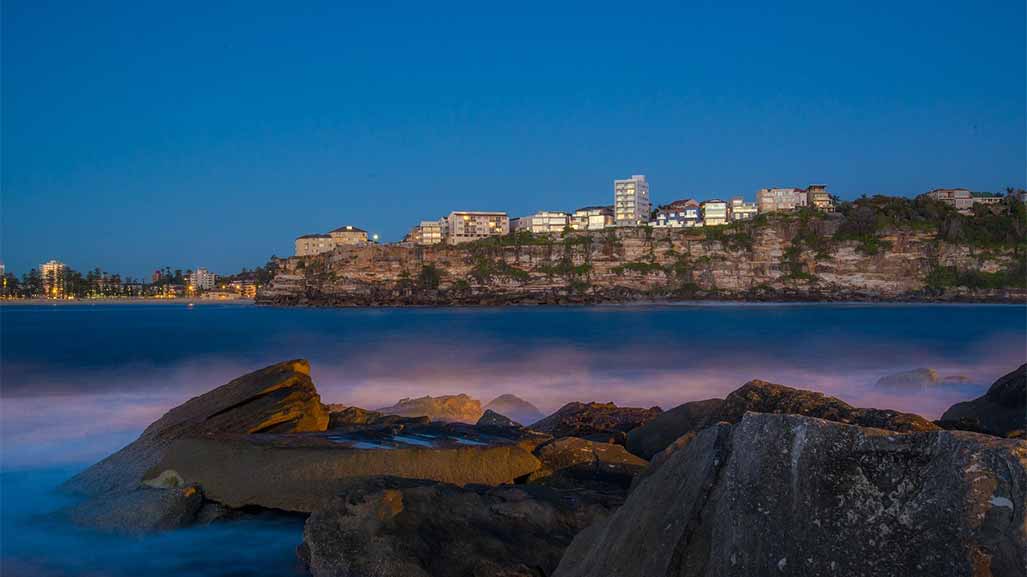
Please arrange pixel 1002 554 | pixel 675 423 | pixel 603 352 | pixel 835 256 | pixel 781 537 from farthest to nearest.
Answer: pixel 835 256 < pixel 603 352 < pixel 675 423 < pixel 781 537 < pixel 1002 554

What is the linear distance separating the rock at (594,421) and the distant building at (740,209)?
150 m

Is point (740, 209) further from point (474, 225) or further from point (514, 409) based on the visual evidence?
point (514, 409)

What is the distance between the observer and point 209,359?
101 feet

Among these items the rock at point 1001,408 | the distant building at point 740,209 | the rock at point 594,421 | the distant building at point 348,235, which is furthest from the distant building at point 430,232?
the rock at point 1001,408

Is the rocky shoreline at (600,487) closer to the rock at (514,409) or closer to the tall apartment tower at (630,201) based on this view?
the rock at (514,409)

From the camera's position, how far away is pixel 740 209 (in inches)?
6181

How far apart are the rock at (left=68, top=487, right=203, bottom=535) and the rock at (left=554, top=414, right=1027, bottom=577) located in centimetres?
582

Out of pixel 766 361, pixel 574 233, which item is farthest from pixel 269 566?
pixel 574 233

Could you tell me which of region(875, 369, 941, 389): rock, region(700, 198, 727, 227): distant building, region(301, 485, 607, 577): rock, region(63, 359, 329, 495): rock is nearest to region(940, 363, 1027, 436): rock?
region(301, 485, 607, 577): rock

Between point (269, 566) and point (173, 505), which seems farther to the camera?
point (173, 505)

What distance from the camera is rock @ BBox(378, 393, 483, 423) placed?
546 inches

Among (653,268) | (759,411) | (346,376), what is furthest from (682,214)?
(759,411)

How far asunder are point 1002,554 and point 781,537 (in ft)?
2.55

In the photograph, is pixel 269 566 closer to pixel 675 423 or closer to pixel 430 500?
pixel 430 500
